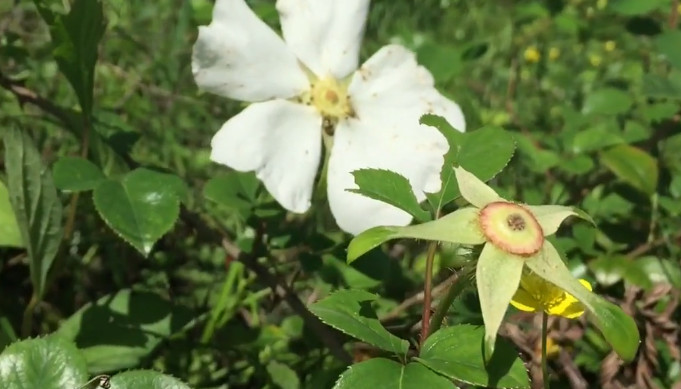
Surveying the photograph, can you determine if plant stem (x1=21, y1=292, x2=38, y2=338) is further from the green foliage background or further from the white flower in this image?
the white flower

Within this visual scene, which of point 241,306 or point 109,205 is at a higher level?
point 109,205

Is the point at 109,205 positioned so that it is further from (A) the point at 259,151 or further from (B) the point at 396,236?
(B) the point at 396,236

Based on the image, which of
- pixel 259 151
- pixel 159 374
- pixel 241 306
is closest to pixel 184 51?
pixel 241 306

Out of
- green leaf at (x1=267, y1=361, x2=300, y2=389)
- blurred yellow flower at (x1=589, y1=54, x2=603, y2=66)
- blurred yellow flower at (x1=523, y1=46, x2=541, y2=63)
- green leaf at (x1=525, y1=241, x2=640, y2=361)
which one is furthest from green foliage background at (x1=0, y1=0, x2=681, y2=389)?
blurred yellow flower at (x1=589, y1=54, x2=603, y2=66)

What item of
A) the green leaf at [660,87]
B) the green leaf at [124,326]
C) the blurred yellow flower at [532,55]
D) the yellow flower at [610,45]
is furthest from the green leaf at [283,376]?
the yellow flower at [610,45]

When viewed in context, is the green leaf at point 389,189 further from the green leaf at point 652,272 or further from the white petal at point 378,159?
the green leaf at point 652,272

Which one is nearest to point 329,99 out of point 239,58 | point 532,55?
point 239,58
